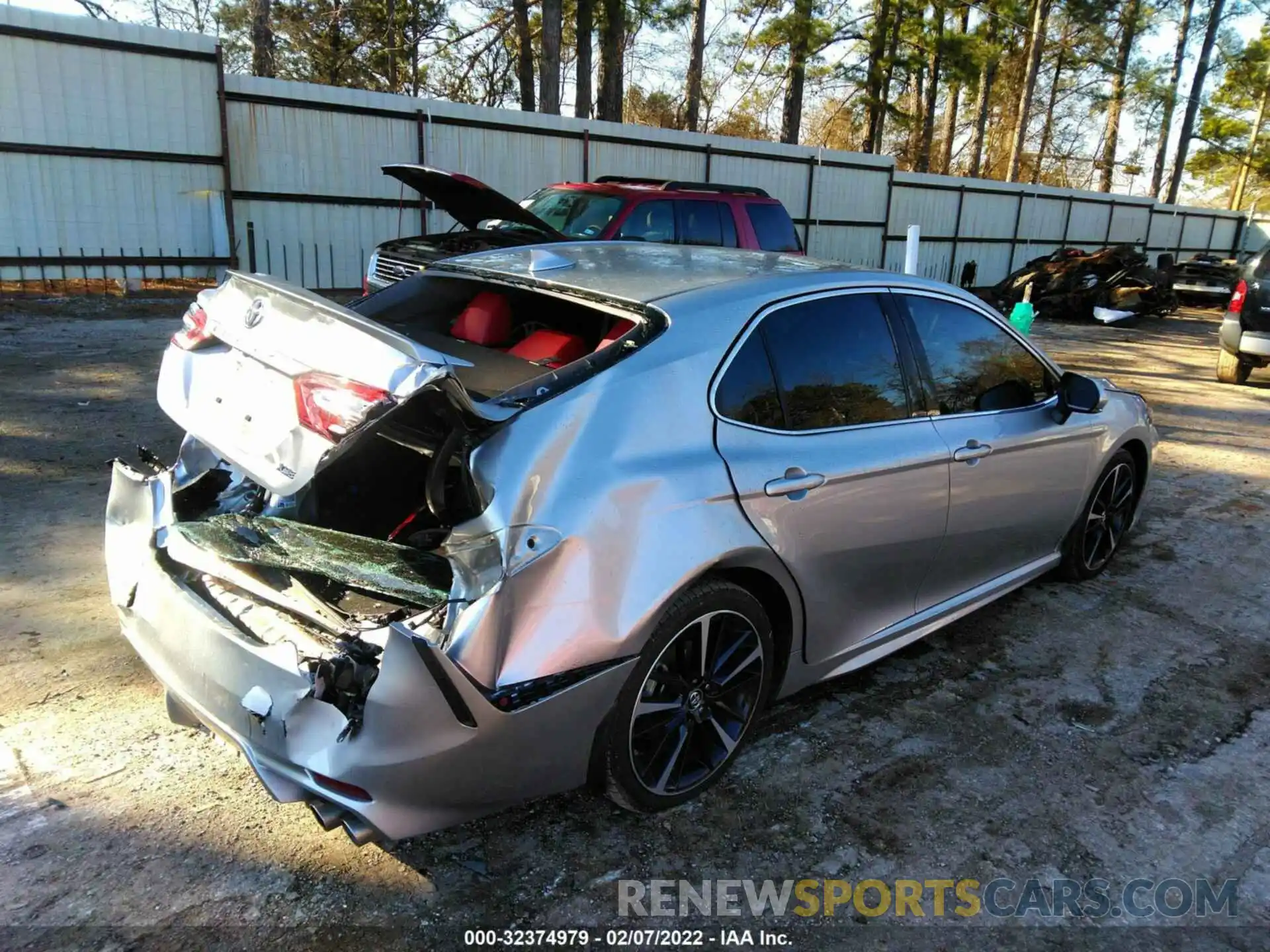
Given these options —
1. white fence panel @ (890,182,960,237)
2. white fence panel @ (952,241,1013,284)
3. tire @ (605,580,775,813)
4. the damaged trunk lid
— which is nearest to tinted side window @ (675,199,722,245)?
the damaged trunk lid

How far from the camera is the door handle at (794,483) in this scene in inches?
109

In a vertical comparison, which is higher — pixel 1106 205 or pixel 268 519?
pixel 1106 205

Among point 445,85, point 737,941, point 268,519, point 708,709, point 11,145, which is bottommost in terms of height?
point 737,941

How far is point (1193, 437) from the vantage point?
832 centimetres

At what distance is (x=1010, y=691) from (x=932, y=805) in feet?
3.11

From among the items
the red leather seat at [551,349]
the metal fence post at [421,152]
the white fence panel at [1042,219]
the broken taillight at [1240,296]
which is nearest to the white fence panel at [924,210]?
the white fence panel at [1042,219]

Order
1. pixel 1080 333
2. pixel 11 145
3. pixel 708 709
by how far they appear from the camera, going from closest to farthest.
Result: pixel 708 709
pixel 11 145
pixel 1080 333

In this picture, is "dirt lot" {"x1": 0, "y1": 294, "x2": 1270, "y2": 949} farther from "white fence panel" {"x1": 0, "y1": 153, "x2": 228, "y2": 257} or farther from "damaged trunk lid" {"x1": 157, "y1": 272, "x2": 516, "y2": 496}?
"white fence panel" {"x1": 0, "y1": 153, "x2": 228, "y2": 257}

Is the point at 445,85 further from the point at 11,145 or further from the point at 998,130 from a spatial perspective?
the point at 998,130

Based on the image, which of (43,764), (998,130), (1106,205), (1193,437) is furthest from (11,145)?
(998,130)

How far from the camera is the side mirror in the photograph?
405 centimetres

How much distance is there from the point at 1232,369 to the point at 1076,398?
359 inches

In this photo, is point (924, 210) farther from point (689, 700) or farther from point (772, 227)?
point (689, 700)

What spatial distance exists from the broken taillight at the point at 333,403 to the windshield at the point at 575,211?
6.66 meters
